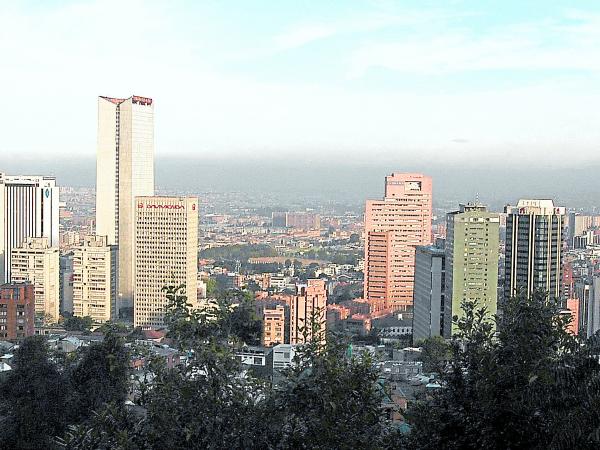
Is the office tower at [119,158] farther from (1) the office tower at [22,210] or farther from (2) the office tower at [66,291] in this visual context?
(2) the office tower at [66,291]

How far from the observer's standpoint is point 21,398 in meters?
5.80

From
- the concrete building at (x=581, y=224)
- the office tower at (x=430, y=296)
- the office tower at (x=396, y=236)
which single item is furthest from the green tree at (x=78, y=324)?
the concrete building at (x=581, y=224)

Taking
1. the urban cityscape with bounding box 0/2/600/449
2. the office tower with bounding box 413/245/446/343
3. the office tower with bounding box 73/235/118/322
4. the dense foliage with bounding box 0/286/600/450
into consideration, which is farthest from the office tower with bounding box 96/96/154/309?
the dense foliage with bounding box 0/286/600/450

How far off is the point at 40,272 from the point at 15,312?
5.98m

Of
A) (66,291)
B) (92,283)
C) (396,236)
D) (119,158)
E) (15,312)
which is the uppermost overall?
(119,158)

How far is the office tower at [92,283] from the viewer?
21578 millimetres

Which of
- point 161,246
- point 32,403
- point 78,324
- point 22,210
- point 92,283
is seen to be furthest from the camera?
point 22,210

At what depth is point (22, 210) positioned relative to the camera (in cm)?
2692

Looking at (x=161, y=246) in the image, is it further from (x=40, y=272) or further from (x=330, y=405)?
(x=330, y=405)

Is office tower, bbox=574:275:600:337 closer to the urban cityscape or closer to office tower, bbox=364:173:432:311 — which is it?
the urban cityscape

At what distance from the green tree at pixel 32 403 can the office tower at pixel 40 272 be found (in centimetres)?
1509

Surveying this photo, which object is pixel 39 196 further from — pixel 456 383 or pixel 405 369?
pixel 456 383

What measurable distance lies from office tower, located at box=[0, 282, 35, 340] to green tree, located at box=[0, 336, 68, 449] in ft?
30.7

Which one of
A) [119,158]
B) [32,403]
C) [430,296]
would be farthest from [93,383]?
[119,158]
